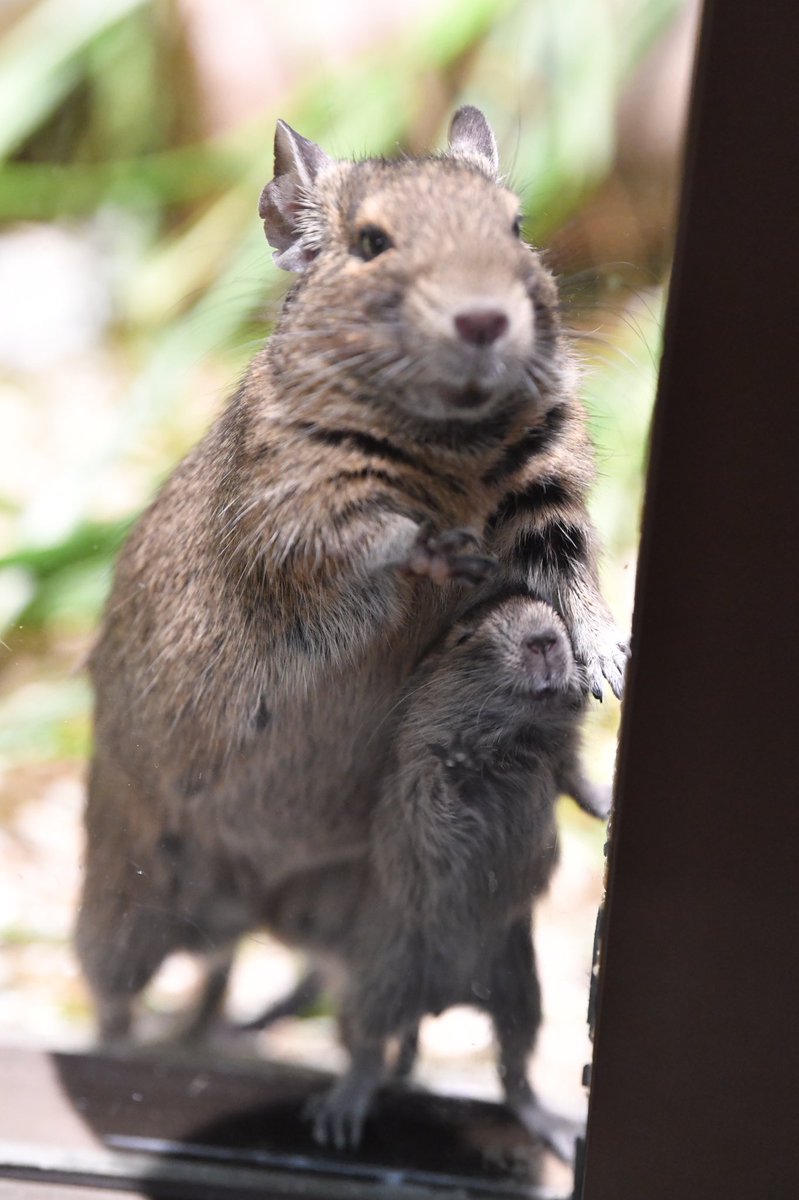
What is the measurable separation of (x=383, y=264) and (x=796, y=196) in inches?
9.0

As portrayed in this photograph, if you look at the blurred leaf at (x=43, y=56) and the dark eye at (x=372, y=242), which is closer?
the dark eye at (x=372, y=242)

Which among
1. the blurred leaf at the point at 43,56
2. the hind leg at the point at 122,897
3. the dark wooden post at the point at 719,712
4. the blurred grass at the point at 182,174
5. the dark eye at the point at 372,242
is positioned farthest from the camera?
the blurred leaf at the point at 43,56

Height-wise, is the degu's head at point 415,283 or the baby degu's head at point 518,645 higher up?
the degu's head at point 415,283

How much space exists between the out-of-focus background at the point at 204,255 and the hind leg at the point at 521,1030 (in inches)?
0.6

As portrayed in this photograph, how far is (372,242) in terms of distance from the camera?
68 centimetres

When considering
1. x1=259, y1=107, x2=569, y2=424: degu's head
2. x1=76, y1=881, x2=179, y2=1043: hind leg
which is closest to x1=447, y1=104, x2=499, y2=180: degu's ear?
x1=259, y1=107, x2=569, y2=424: degu's head

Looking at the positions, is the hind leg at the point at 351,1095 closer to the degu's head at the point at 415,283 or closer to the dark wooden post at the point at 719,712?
the dark wooden post at the point at 719,712

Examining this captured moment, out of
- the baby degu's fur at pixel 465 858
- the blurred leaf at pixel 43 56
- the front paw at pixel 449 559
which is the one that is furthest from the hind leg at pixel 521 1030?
the blurred leaf at pixel 43 56

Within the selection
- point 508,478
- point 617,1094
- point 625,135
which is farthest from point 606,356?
point 617,1094

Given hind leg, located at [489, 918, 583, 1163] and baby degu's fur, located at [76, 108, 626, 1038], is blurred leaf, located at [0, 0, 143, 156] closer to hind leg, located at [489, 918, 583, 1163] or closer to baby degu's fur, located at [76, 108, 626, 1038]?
baby degu's fur, located at [76, 108, 626, 1038]

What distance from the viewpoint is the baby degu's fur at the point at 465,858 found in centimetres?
74

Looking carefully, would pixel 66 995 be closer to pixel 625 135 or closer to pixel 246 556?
pixel 246 556

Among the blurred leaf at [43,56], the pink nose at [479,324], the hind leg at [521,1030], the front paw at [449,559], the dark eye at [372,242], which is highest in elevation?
the blurred leaf at [43,56]

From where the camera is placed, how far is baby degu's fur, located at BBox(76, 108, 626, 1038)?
0.65 m
